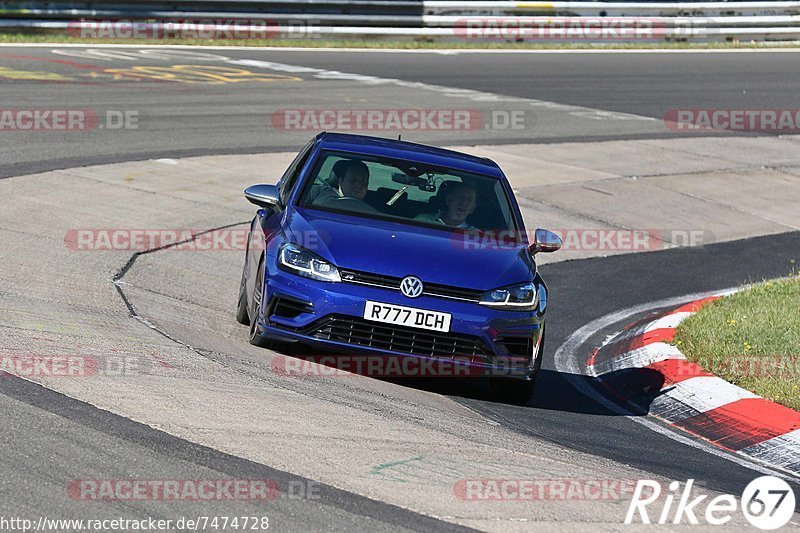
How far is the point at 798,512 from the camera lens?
608 centimetres

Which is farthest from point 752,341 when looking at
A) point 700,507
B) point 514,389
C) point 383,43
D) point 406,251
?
point 383,43

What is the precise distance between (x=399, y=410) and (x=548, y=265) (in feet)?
21.1

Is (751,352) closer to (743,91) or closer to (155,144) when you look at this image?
(155,144)

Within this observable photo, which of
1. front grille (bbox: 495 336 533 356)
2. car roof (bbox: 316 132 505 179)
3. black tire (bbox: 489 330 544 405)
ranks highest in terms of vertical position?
car roof (bbox: 316 132 505 179)

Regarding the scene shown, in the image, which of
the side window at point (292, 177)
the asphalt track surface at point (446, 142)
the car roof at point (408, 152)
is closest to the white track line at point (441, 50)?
the asphalt track surface at point (446, 142)

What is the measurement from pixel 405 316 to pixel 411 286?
0.19 meters

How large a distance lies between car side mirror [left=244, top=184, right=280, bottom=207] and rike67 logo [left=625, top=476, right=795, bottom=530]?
3.67 meters

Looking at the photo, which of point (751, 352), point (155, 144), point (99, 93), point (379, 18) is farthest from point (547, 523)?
point (379, 18)

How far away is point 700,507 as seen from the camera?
5.83 meters

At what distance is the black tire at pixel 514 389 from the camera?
8250mm

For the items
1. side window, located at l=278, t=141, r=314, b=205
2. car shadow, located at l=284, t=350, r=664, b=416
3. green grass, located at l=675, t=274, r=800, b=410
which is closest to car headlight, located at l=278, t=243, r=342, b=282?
car shadow, located at l=284, t=350, r=664, b=416

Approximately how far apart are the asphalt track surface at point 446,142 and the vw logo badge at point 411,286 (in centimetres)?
79

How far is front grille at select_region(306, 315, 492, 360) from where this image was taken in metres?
7.80

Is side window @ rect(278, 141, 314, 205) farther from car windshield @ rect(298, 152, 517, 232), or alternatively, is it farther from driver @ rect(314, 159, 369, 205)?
driver @ rect(314, 159, 369, 205)
